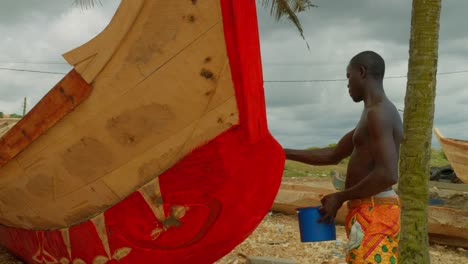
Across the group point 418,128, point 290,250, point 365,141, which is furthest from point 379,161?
point 290,250

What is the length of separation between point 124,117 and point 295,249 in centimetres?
383

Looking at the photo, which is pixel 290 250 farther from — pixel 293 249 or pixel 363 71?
pixel 363 71

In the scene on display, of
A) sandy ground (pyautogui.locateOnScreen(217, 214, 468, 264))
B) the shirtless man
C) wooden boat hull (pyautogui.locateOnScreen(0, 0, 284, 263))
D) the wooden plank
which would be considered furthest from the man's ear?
sandy ground (pyautogui.locateOnScreen(217, 214, 468, 264))

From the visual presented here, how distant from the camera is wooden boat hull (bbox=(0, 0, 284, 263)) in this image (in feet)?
9.14

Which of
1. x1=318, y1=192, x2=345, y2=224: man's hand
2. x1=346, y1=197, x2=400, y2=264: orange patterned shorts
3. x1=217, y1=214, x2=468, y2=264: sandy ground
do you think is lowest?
x1=217, y1=214, x2=468, y2=264: sandy ground

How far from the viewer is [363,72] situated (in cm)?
314

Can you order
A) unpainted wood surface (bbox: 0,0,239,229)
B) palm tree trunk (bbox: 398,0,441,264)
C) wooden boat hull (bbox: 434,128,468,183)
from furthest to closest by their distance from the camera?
wooden boat hull (bbox: 434,128,468,183) < palm tree trunk (bbox: 398,0,441,264) < unpainted wood surface (bbox: 0,0,239,229)

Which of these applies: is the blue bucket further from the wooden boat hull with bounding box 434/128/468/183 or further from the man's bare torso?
the wooden boat hull with bounding box 434/128/468/183

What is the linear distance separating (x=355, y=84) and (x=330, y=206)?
0.78m

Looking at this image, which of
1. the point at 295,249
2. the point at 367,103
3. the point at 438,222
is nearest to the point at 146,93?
the point at 367,103

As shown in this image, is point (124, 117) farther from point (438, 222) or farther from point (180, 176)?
point (438, 222)

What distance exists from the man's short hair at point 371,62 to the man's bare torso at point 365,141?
0.75ft

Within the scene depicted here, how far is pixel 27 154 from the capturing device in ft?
10.6

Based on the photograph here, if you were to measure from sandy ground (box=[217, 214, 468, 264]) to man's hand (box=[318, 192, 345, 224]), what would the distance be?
2.59 meters
